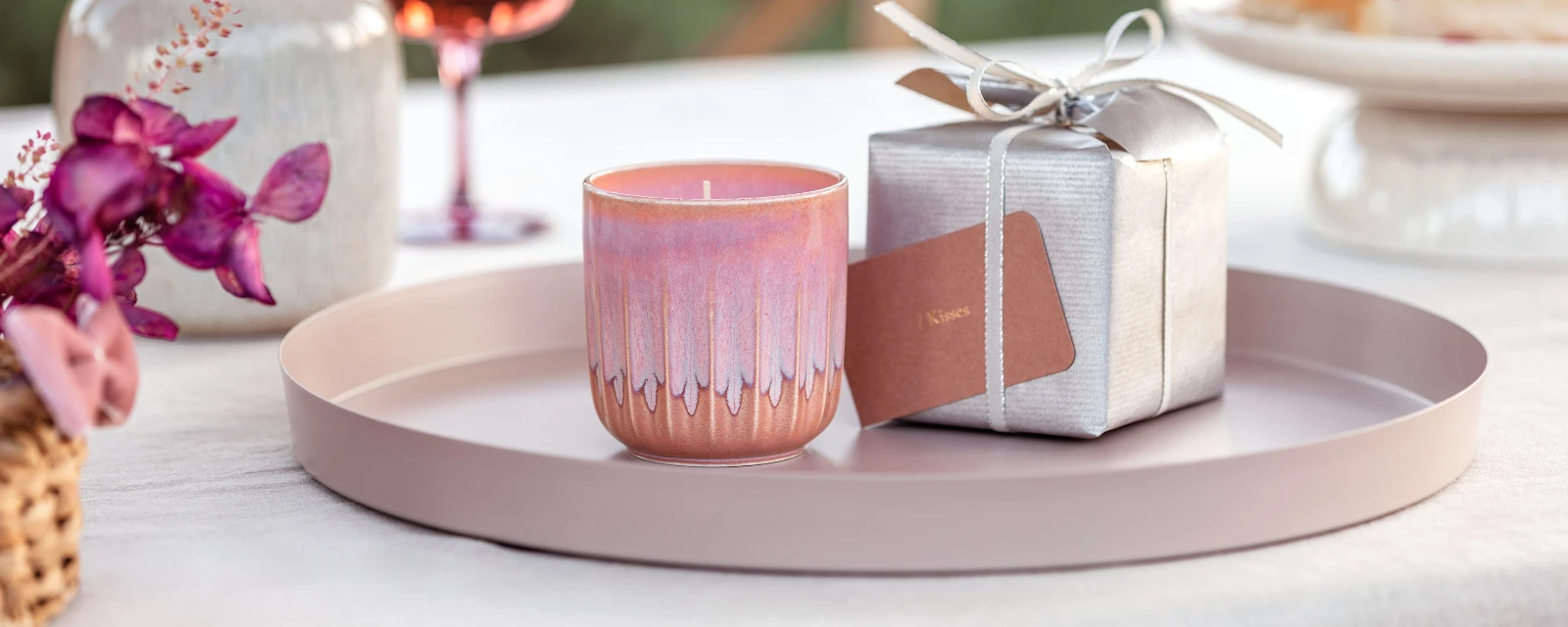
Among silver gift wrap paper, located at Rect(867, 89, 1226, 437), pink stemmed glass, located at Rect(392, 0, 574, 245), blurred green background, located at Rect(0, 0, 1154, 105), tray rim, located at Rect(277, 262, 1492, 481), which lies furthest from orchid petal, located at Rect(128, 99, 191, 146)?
blurred green background, located at Rect(0, 0, 1154, 105)

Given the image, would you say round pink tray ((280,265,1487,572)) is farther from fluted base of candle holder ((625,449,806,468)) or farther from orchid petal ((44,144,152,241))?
orchid petal ((44,144,152,241))

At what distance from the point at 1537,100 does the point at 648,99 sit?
0.78 m

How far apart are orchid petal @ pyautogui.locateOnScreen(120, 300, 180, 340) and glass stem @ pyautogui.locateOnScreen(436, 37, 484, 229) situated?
0.52m

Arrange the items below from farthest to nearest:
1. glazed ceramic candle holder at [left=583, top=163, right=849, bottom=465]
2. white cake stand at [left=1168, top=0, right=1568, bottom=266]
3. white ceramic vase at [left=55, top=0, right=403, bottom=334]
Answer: white cake stand at [left=1168, top=0, right=1568, bottom=266]
white ceramic vase at [left=55, top=0, right=403, bottom=334]
glazed ceramic candle holder at [left=583, top=163, right=849, bottom=465]

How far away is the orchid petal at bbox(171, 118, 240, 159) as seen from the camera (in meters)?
0.40

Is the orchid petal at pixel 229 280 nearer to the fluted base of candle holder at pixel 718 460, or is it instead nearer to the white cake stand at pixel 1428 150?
the fluted base of candle holder at pixel 718 460

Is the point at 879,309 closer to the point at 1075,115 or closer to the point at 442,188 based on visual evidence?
the point at 1075,115

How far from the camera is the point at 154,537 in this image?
474mm

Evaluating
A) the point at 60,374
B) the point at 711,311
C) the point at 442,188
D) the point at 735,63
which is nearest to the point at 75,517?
the point at 60,374

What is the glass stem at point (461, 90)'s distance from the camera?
37.9 inches

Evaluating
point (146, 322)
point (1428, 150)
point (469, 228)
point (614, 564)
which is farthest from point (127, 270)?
point (1428, 150)

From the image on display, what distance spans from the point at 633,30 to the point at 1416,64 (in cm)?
396

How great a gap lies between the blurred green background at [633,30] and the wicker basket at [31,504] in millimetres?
3757

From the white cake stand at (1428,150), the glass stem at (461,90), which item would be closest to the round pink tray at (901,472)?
the white cake stand at (1428,150)
